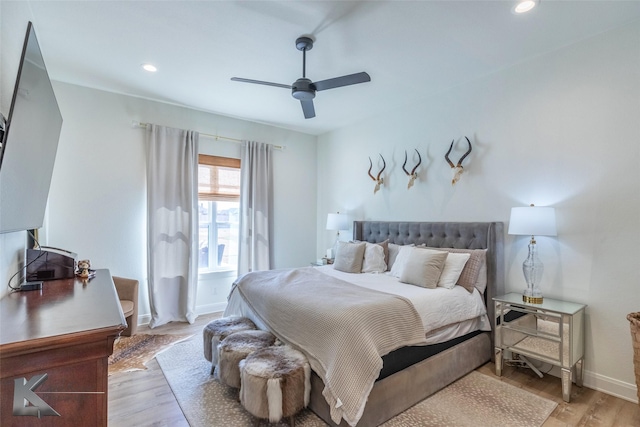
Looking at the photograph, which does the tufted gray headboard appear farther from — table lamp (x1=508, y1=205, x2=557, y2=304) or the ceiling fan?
the ceiling fan

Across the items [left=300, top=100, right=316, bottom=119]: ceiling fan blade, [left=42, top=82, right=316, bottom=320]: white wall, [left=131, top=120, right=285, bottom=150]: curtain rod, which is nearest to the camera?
Answer: [left=300, top=100, right=316, bottom=119]: ceiling fan blade

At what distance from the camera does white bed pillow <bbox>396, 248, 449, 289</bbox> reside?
2.86 meters

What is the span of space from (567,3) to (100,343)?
3436mm

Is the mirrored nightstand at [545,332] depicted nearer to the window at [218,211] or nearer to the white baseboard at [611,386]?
the white baseboard at [611,386]

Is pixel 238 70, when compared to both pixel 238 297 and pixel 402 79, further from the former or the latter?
pixel 238 297

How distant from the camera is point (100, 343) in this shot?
1.08 m

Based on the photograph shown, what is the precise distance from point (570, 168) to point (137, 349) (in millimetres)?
4626

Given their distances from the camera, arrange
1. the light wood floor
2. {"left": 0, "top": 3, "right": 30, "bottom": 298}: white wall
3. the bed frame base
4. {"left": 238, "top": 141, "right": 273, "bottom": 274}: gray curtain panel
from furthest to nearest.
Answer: {"left": 238, "top": 141, "right": 273, "bottom": 274}: gray curtain panel → the light wood floor → the bed frame base → {"left": 0, "top": 3, "right": 30, "bottom": 298}: white wall

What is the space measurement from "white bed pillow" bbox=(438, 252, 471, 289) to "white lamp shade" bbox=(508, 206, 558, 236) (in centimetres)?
51

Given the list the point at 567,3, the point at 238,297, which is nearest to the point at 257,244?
the point at 238,297

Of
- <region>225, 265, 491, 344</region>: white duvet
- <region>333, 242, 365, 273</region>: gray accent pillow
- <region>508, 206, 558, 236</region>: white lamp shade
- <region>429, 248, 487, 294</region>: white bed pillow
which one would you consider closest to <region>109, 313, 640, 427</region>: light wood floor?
<region>225, 265, 491, 344</region>: white duvet

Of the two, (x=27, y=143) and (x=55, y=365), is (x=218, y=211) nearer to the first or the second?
(x=27, y=143)

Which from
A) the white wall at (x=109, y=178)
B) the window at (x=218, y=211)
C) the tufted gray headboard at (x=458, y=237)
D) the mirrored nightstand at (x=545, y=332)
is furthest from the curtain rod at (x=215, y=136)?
the mirrored nightstand at (x=545, y=332)

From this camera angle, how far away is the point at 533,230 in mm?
2584
